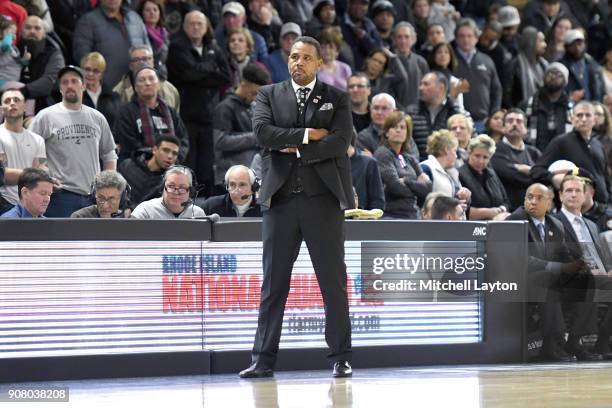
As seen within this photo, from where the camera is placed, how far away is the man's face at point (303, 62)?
25.2 feet

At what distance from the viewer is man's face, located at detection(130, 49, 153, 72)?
12.4 m

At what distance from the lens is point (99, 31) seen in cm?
1275

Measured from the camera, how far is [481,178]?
12.5 metres

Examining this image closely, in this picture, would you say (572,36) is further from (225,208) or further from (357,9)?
(225,208)

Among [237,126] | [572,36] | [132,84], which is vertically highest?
[572,36]

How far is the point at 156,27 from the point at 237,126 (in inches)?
81.6

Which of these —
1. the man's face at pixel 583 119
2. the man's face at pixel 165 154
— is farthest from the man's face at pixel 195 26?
the man's face at pixel 583 119

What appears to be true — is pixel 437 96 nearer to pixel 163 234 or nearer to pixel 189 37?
pixel 189 37

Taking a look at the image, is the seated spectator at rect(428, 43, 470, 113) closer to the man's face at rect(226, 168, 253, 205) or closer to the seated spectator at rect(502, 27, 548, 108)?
the seated spectator at rect(502, 27, 548, 108)

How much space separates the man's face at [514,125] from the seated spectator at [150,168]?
4.16m

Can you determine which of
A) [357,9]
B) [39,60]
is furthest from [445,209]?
[357,9]

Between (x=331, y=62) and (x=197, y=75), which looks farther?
(x=331, y=62)

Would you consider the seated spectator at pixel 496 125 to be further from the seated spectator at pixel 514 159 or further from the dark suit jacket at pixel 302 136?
the dark suit jacket at pixel 302 136

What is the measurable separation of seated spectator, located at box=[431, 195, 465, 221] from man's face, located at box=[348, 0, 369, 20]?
5.60 m
